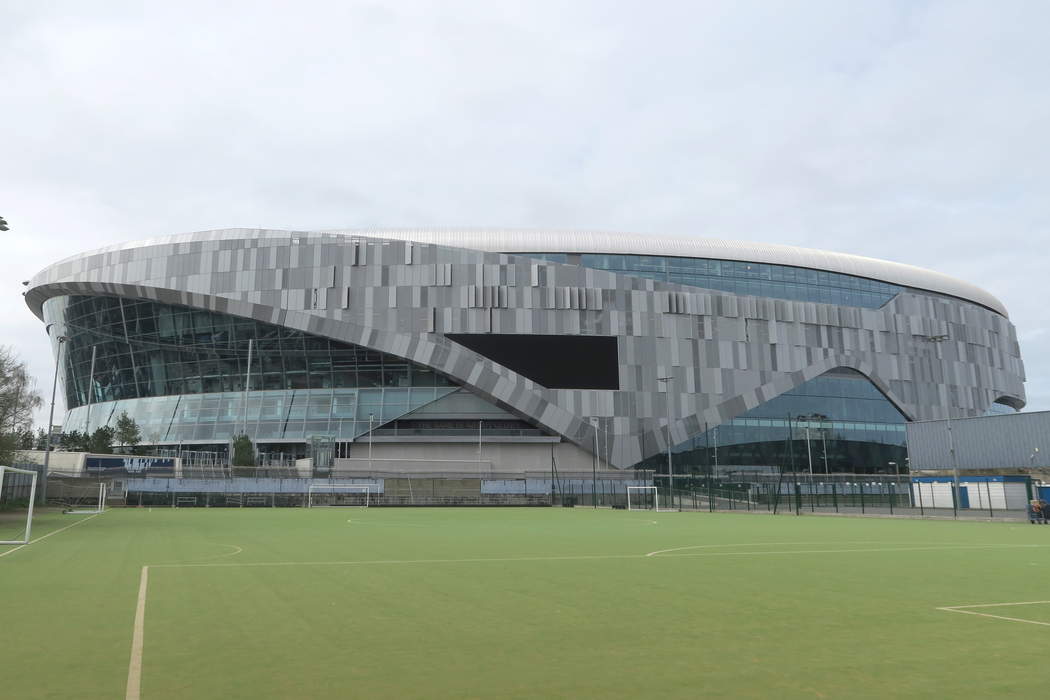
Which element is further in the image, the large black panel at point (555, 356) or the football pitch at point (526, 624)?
the large black panel at point (555, 356)

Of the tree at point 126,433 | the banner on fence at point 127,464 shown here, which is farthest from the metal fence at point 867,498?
the tree at point 126,433

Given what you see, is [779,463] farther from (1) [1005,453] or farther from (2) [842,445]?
(1) [1005,453]

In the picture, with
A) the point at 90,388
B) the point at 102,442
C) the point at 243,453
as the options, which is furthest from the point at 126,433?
the point at 90,388

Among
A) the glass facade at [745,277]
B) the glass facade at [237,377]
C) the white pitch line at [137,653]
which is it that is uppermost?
the glass facade at [745,277]

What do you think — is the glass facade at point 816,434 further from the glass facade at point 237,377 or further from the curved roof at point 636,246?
the glass facade at point 237,377

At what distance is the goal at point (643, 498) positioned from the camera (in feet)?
194

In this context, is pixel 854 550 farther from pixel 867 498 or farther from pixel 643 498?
pixel 643 498

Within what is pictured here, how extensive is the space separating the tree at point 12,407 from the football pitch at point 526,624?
2273 cm

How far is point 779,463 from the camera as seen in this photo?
8650cm

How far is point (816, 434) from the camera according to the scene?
89.2 meters

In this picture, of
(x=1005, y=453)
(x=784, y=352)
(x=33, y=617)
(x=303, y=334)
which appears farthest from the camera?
(x=784, y=352)

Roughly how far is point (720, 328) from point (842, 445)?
20285 mm

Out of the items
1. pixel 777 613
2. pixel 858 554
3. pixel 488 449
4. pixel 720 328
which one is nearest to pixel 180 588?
pixel 777 613

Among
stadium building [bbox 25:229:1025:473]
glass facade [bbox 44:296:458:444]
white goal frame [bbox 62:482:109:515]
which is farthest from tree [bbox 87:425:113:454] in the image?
white goal frame [bbox 62:482:109:515]
